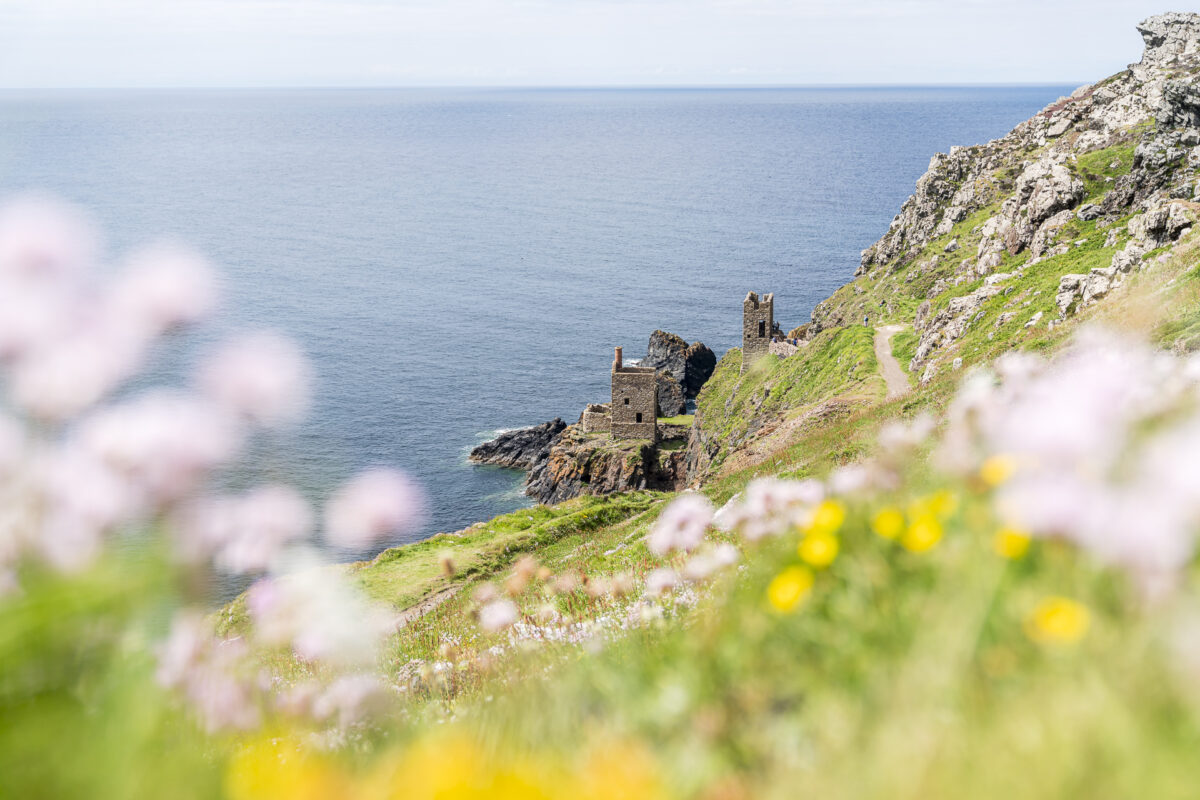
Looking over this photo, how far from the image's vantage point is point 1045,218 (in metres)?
61.7

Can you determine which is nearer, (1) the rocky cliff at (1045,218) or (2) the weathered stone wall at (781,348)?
(1) the rocky cliff at (1045,218)

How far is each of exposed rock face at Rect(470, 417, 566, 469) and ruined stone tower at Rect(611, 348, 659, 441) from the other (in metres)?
13.3

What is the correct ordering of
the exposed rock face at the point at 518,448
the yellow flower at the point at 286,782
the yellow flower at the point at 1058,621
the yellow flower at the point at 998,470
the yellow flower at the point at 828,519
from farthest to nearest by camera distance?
the exposed rock face at the point at 518,448 < the yellow flower at the point at 828,519 < the yellow flower at the point at 998,470 < the yellow flower at the point at 1058,621 < the yellow flower at the point at 286,782

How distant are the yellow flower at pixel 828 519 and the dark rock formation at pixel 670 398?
9347cm

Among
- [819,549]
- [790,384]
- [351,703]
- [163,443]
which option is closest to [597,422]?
[790,384]

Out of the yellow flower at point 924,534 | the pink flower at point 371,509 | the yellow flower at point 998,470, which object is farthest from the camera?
the yellow flower at point 924,534

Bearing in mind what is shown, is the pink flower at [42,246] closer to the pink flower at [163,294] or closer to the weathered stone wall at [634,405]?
the pink flower at [163,294]

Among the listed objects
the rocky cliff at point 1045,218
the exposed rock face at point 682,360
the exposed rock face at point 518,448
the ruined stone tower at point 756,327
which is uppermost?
the rocky cliff at point 1045,218

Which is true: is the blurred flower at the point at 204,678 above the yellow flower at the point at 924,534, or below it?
below

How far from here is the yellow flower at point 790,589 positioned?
4.20 metres

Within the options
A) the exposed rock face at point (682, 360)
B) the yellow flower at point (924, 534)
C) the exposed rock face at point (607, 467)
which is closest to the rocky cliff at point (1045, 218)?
the exposed rock face at point (682, 360)

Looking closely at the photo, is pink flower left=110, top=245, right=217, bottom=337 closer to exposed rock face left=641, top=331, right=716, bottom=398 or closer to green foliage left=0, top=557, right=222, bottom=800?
green foliage left=0, top=557, right=222, bottom=800

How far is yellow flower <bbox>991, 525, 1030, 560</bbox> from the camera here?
3609mm

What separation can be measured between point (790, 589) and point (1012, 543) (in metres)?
1.06
